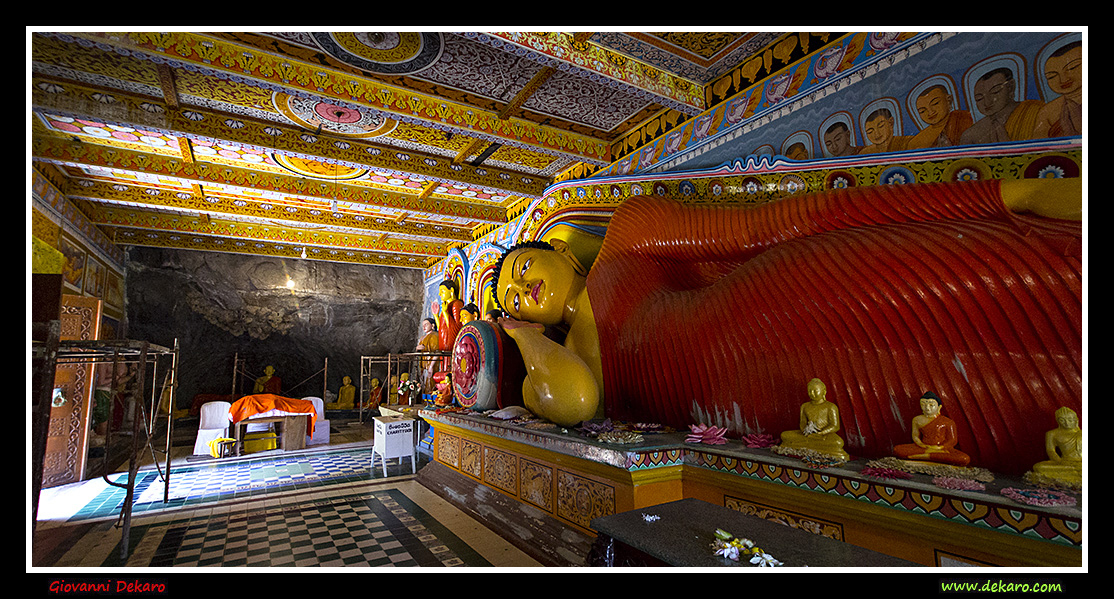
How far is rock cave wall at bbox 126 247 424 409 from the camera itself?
10.0 metres

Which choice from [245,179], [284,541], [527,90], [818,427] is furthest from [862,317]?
[245,179]

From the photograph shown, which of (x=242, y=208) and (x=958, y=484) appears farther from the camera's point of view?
(x=242, y=208)

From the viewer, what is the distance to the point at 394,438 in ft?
19.1

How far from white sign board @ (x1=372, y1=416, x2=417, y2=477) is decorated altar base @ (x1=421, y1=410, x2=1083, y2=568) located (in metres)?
2.14

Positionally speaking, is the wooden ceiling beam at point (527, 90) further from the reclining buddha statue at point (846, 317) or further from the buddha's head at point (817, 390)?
the buddha's head at point (817, 390)

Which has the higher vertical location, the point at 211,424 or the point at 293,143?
the point at 293,143

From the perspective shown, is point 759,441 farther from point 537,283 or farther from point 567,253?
point 567,253

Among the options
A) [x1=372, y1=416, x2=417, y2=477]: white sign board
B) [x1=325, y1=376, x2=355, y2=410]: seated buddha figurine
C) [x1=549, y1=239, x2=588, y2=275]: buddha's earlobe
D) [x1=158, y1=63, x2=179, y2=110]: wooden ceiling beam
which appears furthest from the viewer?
[x1=325, y1=376, x2=355, y2=410]: seated buddha figurine

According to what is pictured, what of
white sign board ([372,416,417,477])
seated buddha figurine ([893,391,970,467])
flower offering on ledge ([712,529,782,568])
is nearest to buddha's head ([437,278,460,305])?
white sign board ([372,416,417,477])

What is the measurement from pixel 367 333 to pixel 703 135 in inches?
378

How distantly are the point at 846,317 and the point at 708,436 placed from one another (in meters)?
1.02

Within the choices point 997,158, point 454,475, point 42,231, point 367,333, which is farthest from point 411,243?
point 997,158

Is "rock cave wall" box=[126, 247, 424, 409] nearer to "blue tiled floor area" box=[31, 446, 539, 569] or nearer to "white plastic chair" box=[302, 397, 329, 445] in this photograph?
"white plastic chair" box=[302, 397, 329, 445]

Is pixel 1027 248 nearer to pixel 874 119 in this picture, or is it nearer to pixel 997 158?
pixel 997 158
